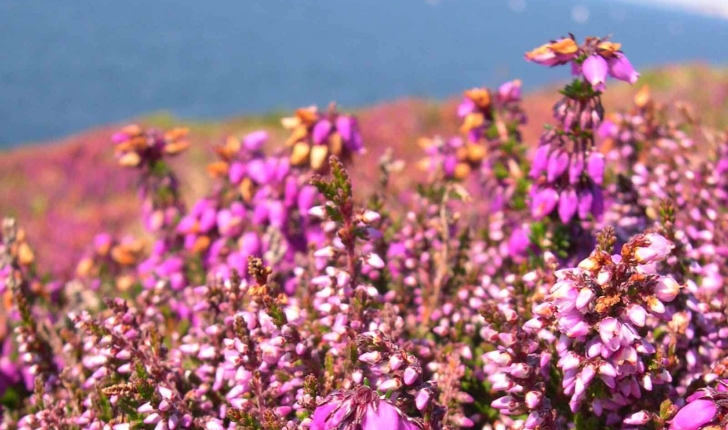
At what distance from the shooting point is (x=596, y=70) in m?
1.77

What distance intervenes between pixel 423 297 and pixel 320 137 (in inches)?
32.4

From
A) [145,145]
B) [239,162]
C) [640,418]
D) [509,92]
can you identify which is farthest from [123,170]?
[640,418]

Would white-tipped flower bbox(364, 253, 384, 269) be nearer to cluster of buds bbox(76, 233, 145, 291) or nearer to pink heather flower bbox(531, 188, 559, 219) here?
pink heather flower bbox(531, 188, 559, 219)

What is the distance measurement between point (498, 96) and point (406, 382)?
2.04 m

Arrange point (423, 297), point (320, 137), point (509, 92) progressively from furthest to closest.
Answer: point (509, 92), point (320, 137), point (423, 297)

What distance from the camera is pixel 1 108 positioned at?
157 ft

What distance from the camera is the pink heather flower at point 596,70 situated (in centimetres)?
176

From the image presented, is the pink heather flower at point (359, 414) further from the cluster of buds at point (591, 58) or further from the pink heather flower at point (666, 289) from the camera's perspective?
the cluster of buds at point (591, 58)

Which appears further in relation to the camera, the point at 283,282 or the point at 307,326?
the point at 283,282

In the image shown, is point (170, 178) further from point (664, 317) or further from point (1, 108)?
point (1, 108)

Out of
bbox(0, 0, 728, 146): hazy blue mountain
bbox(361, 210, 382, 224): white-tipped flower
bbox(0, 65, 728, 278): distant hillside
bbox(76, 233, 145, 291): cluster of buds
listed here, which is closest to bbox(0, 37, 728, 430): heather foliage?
bbox(361, 210, 382, 224): white-tipped flower

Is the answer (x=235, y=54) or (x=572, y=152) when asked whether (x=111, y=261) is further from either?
(x=235, y=54)

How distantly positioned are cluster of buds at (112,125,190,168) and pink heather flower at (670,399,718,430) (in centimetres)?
247


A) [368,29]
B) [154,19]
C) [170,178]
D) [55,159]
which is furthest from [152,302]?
[368,29]
